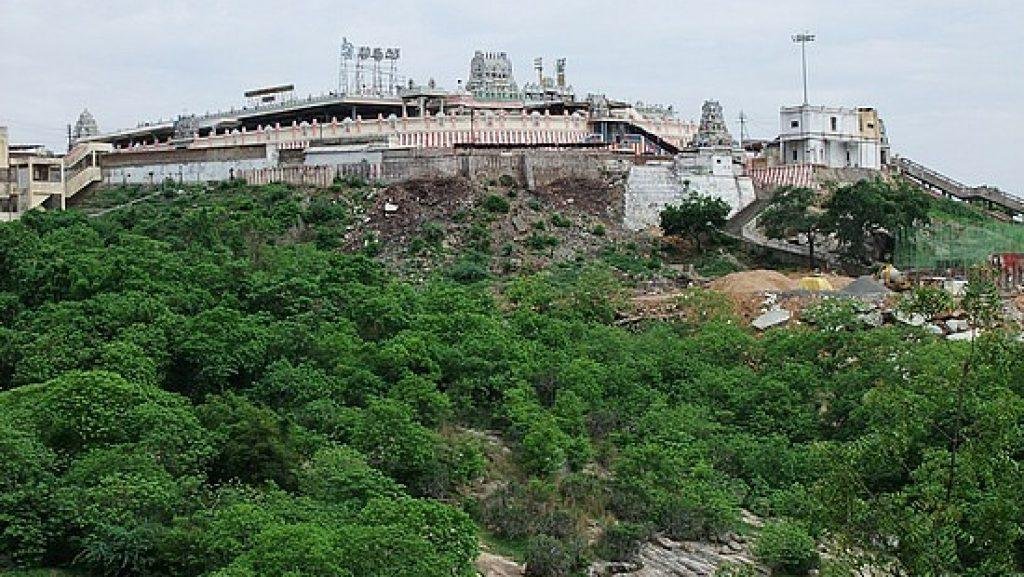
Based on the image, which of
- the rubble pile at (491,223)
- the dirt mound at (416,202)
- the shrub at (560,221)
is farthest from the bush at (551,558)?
the shrub at (560,221)

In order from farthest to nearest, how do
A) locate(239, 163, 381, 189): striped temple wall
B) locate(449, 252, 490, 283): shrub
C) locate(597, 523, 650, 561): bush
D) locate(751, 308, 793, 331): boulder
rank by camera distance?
locate(239, 163, 381, 189): striped temple wall → locate(449, 252, 490, 283): shrub → locate(751, 308, 793, 331): boulder → locate(597, 523, 650, 561): bush

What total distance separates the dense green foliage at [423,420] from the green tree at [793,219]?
10041mm

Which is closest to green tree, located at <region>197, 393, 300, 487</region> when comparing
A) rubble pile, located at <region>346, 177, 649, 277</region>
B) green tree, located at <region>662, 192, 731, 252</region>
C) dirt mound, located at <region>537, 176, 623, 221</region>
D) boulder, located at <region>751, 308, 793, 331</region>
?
boulder, located at <region>751, 308, 793, 331</region>

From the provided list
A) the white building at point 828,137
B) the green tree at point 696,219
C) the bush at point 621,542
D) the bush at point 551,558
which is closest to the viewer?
Answer: the bush at point 551,558

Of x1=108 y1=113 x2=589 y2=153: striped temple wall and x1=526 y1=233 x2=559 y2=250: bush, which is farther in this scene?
x1=108 y1=113 x2=589 y2=153: striped temple wall

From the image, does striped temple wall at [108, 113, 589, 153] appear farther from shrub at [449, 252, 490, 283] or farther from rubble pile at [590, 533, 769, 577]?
rubble pile at [590, 533, 769, 577]

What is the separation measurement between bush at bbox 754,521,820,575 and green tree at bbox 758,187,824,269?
23.3 metres

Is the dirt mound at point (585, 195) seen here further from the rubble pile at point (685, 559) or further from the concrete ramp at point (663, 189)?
the rubble pile at point (685, 559)

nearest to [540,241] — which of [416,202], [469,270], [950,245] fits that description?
[469,270]

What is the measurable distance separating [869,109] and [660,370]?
3250cm

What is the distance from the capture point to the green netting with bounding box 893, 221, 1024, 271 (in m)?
47.9

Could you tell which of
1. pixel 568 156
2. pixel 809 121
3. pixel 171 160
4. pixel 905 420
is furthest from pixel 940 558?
pixel 809 121

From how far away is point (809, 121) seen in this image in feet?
196

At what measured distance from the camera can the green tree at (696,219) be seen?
1902 inches
